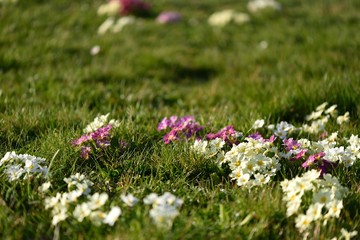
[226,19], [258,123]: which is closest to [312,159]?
[258,123]

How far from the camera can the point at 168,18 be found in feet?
34.1

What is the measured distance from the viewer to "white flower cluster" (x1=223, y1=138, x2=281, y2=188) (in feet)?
10.5

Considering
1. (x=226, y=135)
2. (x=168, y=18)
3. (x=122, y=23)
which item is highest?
(x=226, y=135)

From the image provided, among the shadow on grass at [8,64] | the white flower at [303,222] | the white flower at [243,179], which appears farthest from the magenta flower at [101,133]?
the shadow on grass at [8,64]

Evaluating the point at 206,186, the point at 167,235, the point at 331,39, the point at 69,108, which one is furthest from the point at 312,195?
the point at 331,39

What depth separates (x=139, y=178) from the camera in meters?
3.34

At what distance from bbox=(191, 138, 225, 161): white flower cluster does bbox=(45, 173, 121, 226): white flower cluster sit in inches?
38.4

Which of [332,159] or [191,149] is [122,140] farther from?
[332,159]

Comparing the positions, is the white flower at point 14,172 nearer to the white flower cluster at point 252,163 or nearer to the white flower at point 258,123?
the white flower cluster at point 252,163

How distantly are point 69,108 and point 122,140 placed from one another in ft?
5.40

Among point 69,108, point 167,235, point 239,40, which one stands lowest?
point 239,40

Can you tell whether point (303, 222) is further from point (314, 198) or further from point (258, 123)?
point (258, 123)

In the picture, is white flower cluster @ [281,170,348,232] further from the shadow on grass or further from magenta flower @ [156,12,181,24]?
magenta flower @ [156,12,181,24]

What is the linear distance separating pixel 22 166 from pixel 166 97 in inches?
A: 123
